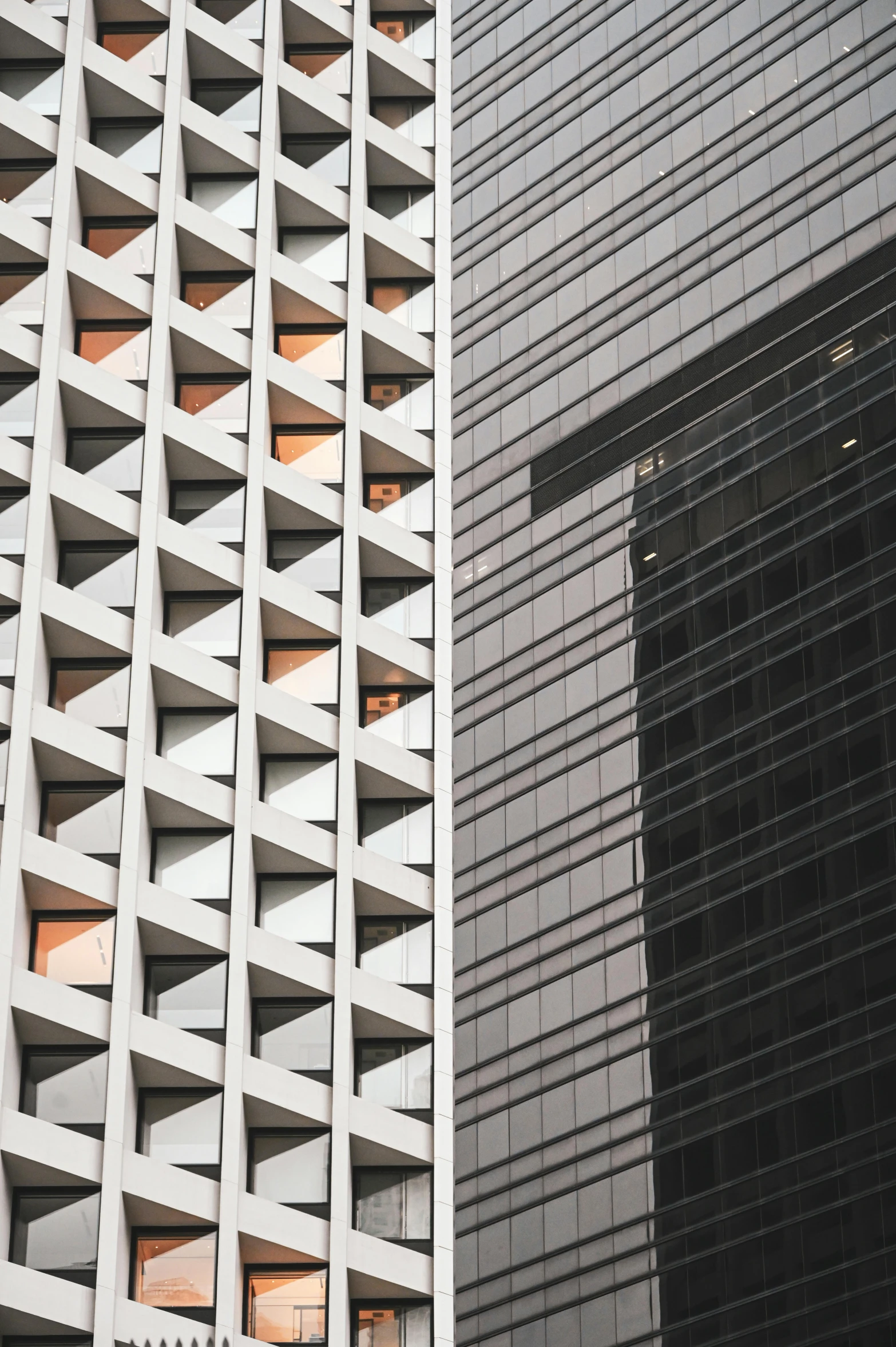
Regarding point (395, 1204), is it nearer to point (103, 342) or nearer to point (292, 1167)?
point (292, 1167)

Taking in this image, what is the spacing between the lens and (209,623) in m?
42.9

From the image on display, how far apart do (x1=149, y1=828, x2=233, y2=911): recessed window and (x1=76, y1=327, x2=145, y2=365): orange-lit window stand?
1144 cm

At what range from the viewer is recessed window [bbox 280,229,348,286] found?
48344 mm

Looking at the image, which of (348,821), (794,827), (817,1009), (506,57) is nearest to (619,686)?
(794,827)

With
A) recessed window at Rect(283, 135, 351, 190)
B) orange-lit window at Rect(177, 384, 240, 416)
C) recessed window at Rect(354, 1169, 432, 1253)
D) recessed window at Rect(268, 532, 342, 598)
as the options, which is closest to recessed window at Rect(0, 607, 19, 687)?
recessed window at Rect(268, 532, 342, 598)

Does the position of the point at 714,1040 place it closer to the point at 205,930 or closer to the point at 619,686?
the point at 619,686

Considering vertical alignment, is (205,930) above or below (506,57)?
below

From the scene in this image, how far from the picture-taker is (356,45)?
51031mm

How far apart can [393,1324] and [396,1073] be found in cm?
469

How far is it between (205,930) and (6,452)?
1081 centimetres

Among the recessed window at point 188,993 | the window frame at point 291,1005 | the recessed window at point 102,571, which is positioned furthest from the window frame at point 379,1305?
the recessed window at point 102,571

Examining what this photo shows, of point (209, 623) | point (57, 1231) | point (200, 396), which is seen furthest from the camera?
point (200, 396)

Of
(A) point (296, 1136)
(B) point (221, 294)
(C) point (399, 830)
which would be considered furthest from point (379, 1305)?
(B) point (221, 294)

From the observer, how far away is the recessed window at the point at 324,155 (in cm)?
4988
